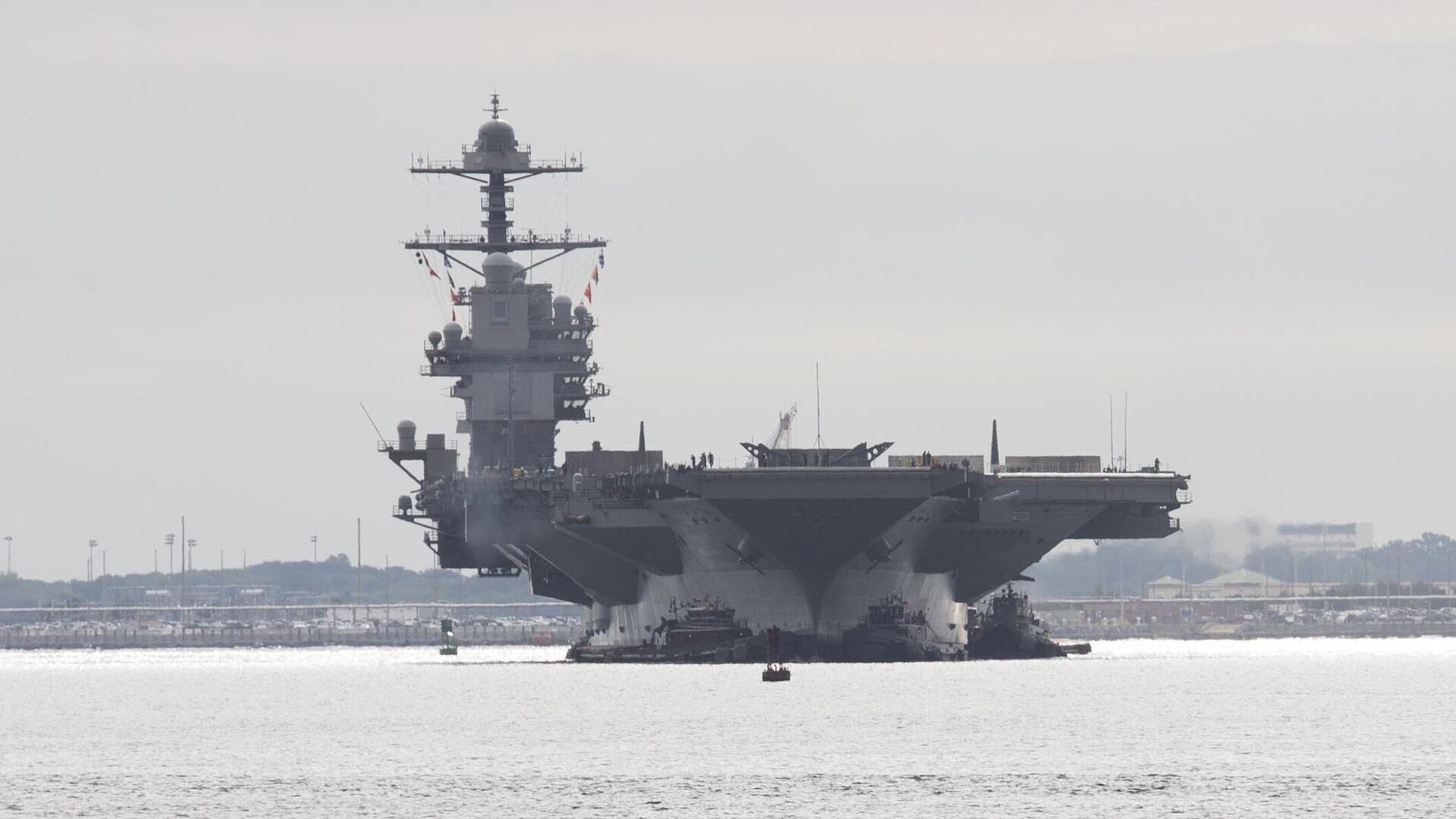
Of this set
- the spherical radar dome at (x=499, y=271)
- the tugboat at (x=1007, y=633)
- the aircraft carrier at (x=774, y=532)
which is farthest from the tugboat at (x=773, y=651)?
the spherical radar dome at (x=499, y=271)

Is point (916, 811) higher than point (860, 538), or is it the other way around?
point (860, 538)

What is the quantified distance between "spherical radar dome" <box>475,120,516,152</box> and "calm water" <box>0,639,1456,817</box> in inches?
881

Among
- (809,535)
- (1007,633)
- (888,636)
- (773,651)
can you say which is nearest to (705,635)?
(773,651)

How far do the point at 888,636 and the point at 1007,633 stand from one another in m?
19.4

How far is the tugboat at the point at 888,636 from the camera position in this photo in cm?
9156

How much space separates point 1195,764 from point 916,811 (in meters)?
10.1

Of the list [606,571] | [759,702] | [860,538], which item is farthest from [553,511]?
[759,702]

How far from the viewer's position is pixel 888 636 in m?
92.4

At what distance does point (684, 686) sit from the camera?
89.4 m

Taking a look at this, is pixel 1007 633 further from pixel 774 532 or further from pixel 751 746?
pixel 751 746

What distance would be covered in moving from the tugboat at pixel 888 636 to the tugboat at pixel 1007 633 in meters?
15.0

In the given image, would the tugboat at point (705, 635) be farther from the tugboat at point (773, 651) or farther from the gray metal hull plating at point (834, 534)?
the tugboat at point (773, 651)

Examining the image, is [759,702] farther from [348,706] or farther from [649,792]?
[649,792]

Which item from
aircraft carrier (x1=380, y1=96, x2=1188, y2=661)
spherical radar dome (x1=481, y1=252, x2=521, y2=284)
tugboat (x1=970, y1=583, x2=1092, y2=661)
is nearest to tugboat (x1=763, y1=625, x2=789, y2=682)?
aircraft carrier (x1=380, y1=96, x2=1188, y2=661)
